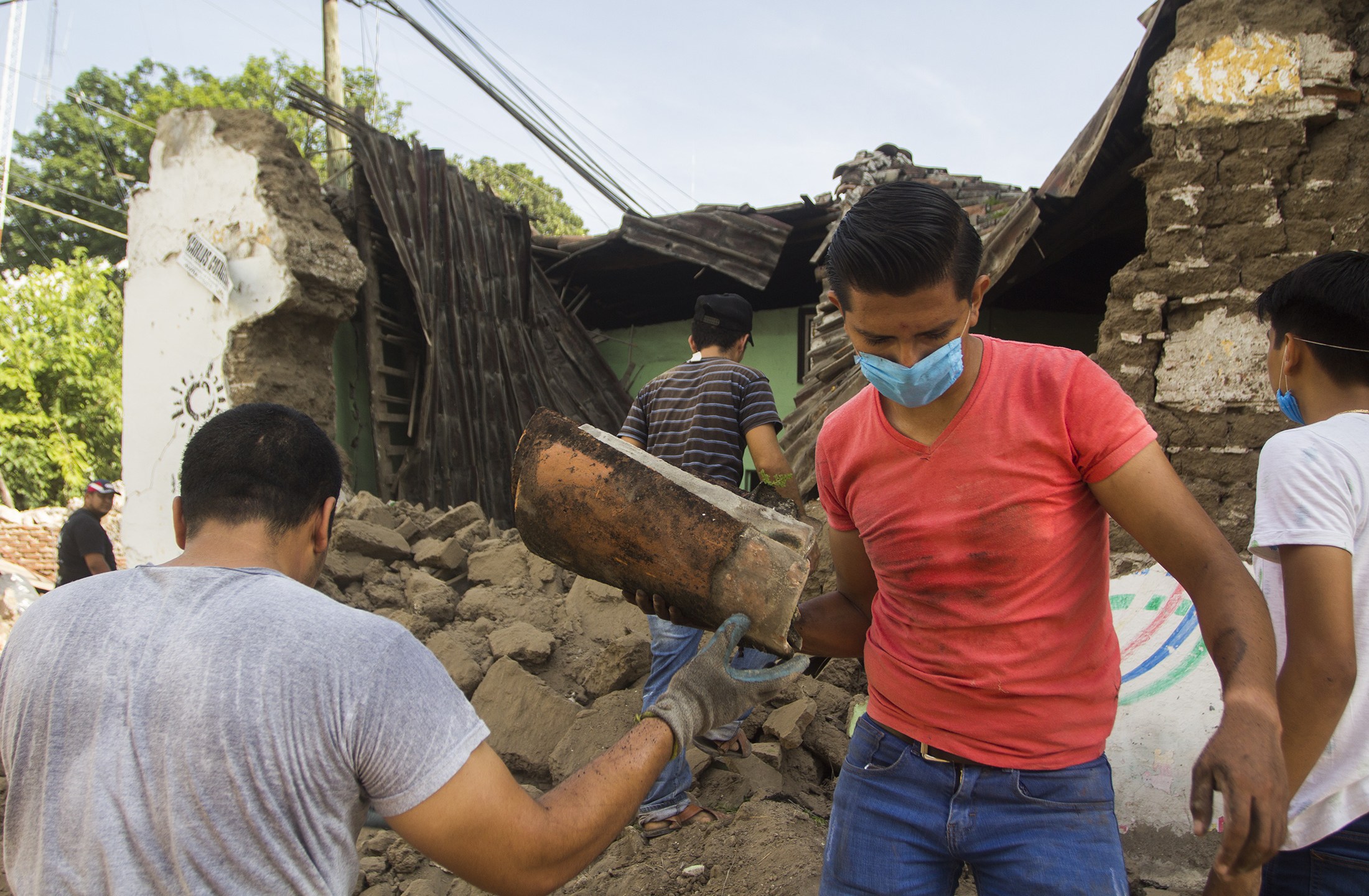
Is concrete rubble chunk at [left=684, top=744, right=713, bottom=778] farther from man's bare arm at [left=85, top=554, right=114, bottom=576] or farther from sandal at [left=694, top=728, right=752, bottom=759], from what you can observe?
man's bare arm at [left=85, top=554, right=114, bottom=576]

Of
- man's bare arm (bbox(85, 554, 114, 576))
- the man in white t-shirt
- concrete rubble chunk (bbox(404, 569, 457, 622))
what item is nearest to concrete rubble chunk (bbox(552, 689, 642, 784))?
concrete rubble chunk (bbox(404, 569, 457, 622))

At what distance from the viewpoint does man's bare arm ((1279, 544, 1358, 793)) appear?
1307 mm

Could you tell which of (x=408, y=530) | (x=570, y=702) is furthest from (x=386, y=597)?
(x=570, y=702)

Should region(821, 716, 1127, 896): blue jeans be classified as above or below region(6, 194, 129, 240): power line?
below

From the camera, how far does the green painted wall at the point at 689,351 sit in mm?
8859

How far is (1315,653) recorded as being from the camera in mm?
1316

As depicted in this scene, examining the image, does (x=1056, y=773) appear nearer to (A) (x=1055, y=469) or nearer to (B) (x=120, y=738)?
(A) (x=1055, y=469)

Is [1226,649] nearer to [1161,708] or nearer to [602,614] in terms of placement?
[1161,708]

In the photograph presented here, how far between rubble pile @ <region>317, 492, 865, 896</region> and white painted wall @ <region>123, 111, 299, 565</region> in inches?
55.9

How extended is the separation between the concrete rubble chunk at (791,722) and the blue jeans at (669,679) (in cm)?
40

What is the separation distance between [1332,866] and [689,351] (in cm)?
809

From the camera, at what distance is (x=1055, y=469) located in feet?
4.50

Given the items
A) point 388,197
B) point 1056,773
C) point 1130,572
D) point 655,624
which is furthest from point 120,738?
point 388,197

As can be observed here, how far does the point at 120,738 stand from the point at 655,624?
81.8 inches
